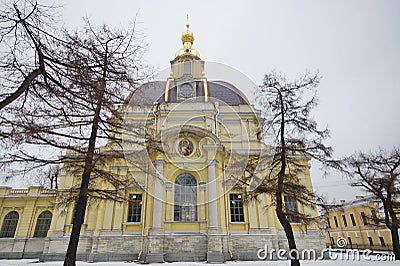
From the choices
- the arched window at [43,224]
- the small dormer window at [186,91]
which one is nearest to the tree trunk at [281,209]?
the small dormer window at [186,91]

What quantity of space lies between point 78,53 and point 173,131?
11.9 metres

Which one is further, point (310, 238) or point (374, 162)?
point (310, 238)


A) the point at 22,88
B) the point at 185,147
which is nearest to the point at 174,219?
the point at 185,147

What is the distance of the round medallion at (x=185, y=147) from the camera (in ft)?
55.1

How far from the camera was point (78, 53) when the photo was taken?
4.74m

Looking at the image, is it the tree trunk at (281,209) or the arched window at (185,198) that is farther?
the arched window at (185,198)

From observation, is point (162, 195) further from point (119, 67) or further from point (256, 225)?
point (119, 67)

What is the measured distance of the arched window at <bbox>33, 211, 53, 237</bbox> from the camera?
20.2 metres

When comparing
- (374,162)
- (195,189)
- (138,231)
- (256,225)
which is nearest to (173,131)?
(195,189)

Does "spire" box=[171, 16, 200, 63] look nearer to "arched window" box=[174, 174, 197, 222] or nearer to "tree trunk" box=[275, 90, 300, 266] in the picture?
"arched window" box=[174, 174, 197, 222]

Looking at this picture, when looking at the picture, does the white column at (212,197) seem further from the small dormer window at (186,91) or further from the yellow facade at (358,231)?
the yellow facade at (358,231)

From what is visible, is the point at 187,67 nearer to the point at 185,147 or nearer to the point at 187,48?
the point at 187,48

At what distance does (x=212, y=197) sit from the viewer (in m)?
15.6

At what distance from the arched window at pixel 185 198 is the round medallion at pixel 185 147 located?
5.07ft
